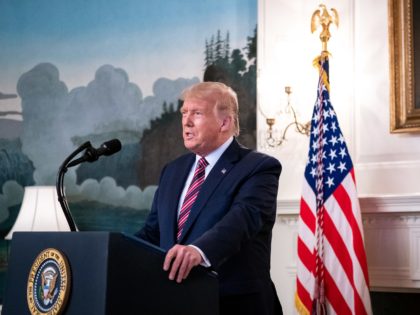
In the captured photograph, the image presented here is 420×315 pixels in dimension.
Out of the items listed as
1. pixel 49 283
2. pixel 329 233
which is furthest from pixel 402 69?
pixel 49 283

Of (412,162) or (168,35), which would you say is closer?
(412,162)

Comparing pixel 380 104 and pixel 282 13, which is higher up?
pixel 282 13

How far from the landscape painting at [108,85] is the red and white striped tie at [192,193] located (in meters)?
2.07

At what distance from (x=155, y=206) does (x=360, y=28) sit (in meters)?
2.47

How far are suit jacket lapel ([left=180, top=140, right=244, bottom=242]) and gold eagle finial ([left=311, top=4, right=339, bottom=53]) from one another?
198 cm

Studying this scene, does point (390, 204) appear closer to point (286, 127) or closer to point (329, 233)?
point (329, 233)

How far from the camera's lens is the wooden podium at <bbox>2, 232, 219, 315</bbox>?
1983 millimetres

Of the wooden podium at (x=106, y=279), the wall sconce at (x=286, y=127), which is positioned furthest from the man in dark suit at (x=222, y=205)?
the wall sconce at (x=286, y=127)

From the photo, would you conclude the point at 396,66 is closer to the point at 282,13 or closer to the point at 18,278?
the point at 282,13

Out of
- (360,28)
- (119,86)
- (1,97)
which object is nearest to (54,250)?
(360,28)

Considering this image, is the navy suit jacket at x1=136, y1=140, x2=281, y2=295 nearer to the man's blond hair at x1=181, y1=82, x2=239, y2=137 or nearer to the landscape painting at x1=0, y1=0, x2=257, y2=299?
the man's blond hair at x1=181, y1=82, x2=239, y2=137

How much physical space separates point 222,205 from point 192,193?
0.22m

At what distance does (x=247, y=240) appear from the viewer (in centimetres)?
282

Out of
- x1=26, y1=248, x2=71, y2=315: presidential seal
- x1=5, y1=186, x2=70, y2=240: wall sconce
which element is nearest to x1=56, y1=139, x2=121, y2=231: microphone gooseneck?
x1=26, y1=248, x2=71, y2=315: presidential seal
